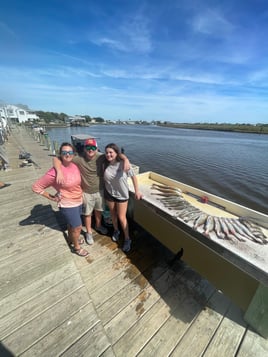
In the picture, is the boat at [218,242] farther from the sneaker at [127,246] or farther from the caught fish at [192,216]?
the sneaker at [127,246]

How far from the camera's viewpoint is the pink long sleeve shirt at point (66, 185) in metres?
1.77

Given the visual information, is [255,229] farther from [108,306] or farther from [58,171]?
[58,171]

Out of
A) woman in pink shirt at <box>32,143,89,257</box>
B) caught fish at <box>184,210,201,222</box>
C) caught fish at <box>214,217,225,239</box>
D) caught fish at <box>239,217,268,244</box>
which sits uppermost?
woman in pink shirt at <box>32,143,89,257</box>

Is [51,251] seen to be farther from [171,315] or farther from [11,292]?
[171,315]

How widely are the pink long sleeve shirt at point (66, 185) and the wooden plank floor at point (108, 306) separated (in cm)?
75

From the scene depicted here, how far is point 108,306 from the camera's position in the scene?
1626 mm

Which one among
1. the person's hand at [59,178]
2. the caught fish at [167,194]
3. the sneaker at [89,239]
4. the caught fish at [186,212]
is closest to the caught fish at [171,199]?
the caught fish at [167,194]

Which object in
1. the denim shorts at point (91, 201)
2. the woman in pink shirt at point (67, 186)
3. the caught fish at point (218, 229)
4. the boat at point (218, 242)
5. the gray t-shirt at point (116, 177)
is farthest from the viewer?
the denim shorts at point (91, 201)

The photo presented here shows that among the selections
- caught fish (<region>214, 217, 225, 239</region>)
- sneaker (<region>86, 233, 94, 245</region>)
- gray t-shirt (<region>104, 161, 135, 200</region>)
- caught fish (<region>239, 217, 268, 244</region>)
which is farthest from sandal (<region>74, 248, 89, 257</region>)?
caught fish (<region>239, 217, 268, 244</region>)

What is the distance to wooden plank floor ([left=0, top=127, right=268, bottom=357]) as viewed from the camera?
1297 millimetres

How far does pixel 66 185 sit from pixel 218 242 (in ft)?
5.69

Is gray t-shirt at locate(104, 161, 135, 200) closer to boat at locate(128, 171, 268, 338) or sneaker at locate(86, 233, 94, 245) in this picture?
boat at locate(128, 171, 268, 338)

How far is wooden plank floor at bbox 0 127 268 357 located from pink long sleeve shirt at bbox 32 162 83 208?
753 millimetres

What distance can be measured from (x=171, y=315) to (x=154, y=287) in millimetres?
313
